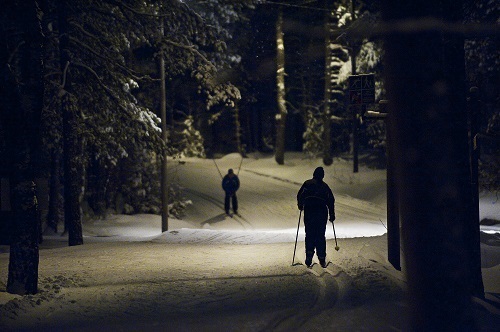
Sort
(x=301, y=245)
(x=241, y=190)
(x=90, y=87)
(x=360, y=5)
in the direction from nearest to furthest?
(x=301, y=245), (x=90, y=87), (x=241, y=190), (x=360, y=5)

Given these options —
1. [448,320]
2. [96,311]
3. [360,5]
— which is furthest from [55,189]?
[448,320]

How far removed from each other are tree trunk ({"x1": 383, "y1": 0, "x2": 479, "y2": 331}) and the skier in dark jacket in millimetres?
8625

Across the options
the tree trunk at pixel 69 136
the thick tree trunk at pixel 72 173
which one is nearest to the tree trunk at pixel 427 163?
the tree trunk at pixel 69 136

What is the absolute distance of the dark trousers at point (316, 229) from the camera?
1195 centimetres

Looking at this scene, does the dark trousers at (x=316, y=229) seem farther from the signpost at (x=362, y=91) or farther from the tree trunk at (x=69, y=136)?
the tree trunk at (x=69, y=136)

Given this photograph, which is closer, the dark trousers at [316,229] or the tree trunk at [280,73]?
the dark trousers at [316,229]

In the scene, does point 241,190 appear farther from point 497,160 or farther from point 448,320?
point 448,320

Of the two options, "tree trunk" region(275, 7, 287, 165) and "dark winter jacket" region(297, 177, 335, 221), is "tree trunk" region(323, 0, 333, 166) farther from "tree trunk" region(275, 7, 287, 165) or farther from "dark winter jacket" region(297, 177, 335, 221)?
"dark winter jacket" region(297, 177, 335, 221)

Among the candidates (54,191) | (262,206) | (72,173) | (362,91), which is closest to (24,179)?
(362,91)

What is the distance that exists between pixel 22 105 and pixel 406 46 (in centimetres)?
755

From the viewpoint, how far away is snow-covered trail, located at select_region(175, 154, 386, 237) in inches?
1033

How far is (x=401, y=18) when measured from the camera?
10.6 feet

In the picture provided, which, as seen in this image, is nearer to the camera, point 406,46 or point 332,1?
point 406,46

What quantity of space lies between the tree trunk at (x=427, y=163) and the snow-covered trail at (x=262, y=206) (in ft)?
57.2
